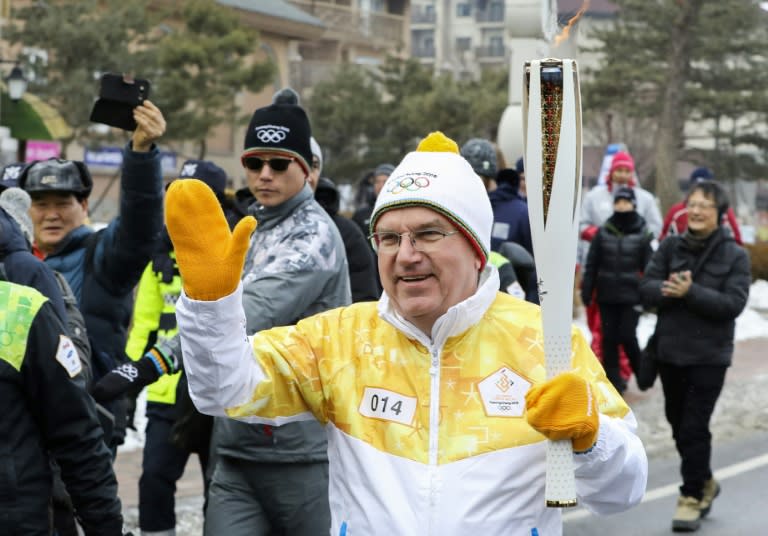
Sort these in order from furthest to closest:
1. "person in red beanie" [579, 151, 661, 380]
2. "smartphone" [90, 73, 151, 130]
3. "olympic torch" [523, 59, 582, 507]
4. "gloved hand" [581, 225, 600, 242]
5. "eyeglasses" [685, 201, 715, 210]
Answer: "gloved hand" [581, 225, 600, 242]
"person in red beanie" [579, 151, 661, 380]
"eyeglasses" [685, 201, 715, 210]
"smartphone" [90, 73, 151, 130]
"olympic torch" [523, 59, 582, 507]

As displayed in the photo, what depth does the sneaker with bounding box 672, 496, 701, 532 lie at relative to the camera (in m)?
6.93

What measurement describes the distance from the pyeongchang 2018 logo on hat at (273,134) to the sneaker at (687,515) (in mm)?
3587

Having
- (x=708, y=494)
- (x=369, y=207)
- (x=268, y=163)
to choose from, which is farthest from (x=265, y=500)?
(x=369, y=207)

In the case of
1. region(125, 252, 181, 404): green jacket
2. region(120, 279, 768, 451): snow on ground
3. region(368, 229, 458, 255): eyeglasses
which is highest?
region(368, 229, 458, 255): eyeglasses

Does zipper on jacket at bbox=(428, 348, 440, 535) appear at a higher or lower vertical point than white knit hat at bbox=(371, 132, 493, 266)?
lower

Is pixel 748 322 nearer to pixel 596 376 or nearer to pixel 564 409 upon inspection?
pixel 596 376

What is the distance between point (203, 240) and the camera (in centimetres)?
260

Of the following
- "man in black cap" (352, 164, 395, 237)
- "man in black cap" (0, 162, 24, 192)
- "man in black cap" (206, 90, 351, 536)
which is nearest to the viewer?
"man in black cap" (206, 90, 351, 536)

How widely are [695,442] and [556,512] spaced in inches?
171

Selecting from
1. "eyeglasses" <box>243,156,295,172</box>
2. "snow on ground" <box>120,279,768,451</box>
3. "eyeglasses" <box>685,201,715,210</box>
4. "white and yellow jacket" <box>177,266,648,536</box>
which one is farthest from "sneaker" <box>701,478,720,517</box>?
"snow on ground" <box>120,279,768,451</box>

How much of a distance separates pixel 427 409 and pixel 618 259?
7331mm

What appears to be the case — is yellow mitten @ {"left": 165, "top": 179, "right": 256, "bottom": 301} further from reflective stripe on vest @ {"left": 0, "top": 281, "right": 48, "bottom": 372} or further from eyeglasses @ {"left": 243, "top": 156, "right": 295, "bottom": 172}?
eyeglasses @ {"left": 243, "top": 156, "right": 295, "bottom": 172}

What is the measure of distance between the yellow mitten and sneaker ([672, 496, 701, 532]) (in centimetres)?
488

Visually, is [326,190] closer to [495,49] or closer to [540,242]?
[540,242]
